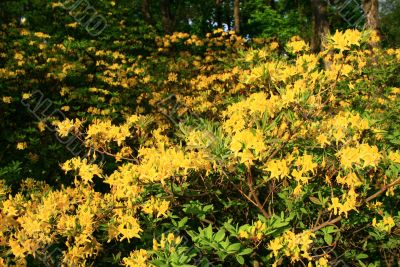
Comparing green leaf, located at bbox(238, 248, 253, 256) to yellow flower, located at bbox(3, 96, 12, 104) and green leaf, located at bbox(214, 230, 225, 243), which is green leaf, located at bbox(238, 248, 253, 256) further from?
yellow flower, located at bbox(3, 96, 12, 104)

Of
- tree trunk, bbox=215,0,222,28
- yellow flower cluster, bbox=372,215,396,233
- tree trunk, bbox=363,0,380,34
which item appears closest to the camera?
yellow flower cluster, bbox=372,215,396,233

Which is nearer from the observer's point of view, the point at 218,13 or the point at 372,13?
the point at 372,13

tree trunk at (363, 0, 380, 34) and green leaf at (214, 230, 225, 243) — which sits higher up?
tree trunk at (363, 0, 380, 34)

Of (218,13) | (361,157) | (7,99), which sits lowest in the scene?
(361,157)

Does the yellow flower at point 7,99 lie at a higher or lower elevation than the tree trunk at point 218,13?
lower

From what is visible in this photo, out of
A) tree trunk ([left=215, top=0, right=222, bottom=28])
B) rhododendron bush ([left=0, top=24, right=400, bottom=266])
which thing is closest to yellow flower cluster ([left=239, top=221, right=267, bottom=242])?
rhododendron bush ([left=0, top=24, right=400, bottom=266])

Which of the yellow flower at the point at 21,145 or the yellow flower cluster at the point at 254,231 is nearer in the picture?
the yellow flower cluster at the point at 254,231

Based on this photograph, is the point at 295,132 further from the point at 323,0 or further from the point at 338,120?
the point at 323,0

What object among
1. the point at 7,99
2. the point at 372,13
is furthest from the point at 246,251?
the point at 372,13

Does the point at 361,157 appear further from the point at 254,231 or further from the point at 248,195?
the point at 248,195

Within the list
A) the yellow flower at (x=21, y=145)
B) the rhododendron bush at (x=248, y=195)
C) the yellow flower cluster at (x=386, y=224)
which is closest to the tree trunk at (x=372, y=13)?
the rhododendron bush at (x=248, y=195)

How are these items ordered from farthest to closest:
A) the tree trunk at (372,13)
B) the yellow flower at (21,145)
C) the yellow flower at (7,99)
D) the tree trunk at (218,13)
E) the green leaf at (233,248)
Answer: the tree trunk at (218,13), the tree trunk at (372,13), the yellow flower at (7,99), the yellow flower at (21,145), the green leaf at (233,248)

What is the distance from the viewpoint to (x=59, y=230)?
2.51 metres

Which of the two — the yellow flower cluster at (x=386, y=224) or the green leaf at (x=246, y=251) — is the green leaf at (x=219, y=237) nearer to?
the green leaf at (x=246, y=251)
